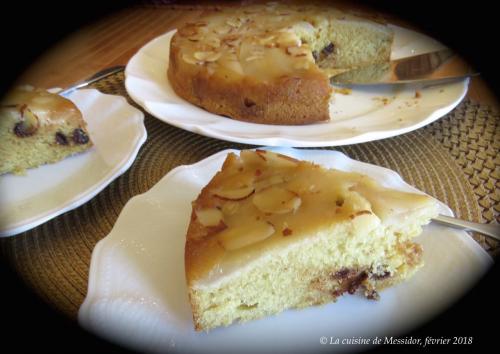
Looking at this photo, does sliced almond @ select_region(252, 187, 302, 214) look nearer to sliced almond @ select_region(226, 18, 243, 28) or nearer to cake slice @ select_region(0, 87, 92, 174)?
cake slice @ select_region(0, 87, 92, 174)

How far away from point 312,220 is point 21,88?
157cm

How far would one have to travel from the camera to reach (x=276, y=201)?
1.15 meters

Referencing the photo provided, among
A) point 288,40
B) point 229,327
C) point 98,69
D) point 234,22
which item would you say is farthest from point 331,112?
point 98,69

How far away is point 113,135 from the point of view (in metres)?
1.85

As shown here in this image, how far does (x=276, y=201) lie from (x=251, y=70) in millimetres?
1033

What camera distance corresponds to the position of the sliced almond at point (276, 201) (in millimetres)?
1122

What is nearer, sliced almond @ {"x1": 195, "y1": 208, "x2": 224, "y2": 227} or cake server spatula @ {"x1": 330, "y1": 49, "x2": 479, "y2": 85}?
sliced almond @ {"x1": 195, "y1": 208, "x2": 224, "y2": 227}

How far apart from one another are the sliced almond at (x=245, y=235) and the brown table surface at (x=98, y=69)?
472 mm

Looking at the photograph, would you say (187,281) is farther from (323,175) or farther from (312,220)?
(323,175)

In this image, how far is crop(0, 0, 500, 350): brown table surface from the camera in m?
1.29

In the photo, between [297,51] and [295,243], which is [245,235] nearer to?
[295,243]

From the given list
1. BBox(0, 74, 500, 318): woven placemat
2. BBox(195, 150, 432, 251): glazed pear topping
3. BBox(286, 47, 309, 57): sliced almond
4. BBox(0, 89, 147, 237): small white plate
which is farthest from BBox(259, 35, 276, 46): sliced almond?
BBox(195, 150, 432, 251): glazed pear topping

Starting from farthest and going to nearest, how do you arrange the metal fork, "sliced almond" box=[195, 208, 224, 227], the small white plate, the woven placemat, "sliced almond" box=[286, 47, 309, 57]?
1. the metal fork
2. "sliced almond" box=[286, 47, 309, 57]
3. the small white plate
4. the woven placemat
5. "sliced almond" box=[195, 208, 224, 227]

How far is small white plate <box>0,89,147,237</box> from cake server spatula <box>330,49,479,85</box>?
115 cm
